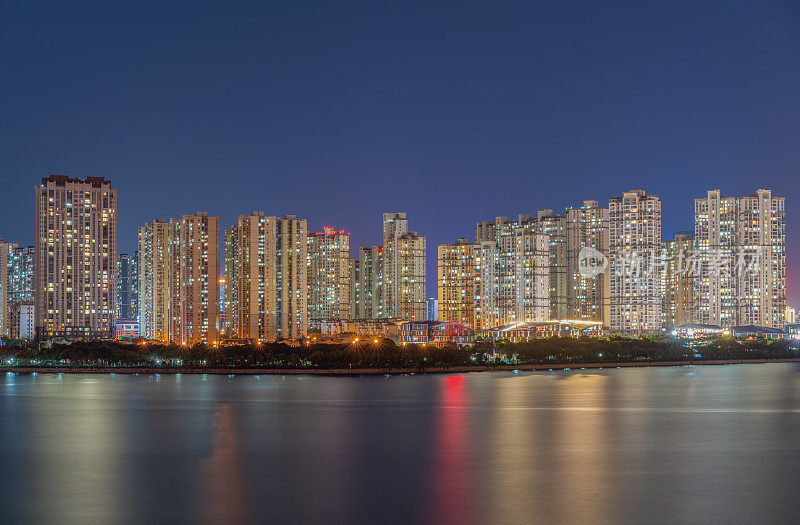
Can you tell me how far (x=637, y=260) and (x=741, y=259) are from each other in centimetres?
1394

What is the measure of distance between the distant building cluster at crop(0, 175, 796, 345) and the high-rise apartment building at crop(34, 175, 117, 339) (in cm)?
17

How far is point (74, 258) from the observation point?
116m

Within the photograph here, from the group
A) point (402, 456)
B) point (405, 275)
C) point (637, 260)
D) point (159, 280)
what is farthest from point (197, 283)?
point (402, 456)

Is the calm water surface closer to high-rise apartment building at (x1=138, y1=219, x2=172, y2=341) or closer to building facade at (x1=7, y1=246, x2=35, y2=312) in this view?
high-rise apartment building at (x1=138, y1=219, x2=172, y2=341)

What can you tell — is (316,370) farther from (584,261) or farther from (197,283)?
(584,261)

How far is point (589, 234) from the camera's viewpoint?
13750cm

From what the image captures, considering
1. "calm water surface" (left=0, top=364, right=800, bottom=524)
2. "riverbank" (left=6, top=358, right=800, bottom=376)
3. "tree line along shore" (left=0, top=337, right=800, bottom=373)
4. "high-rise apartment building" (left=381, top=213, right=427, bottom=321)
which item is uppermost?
"high-rise apartment building" (left=381, top=213, right=427, bottom=321)

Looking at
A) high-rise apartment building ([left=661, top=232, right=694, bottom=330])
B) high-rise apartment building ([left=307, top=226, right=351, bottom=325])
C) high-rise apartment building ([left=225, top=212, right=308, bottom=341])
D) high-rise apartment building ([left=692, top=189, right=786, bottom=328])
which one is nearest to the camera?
high-rise apartment building ([left=225, top=212, right=308, bottom=341])

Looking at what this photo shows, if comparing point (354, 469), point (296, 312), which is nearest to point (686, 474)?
point (354, 469)

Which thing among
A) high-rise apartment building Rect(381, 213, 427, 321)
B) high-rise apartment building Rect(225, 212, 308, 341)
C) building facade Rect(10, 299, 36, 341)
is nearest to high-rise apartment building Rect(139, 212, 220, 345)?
high-rise apartment building Rect(225, 212, 308, 341)

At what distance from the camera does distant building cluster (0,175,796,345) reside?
108750mm

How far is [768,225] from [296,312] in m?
62.0

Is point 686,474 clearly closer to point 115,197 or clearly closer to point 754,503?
point 754,503

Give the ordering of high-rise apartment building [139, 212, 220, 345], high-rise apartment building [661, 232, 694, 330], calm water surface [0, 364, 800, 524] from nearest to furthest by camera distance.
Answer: calm water surface [0, 364, 800, 524] < high-rise apartment building [139, 212, 220, 345] < high-rise apartment building [661, 232, 694, 330]
